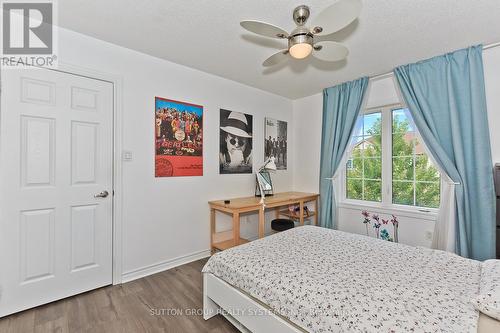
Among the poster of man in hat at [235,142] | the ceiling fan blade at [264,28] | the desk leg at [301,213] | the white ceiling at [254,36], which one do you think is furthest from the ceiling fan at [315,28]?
the desk leg at [301,213]

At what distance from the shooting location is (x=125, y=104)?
2.40 m

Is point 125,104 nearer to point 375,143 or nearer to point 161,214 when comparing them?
point 161,214

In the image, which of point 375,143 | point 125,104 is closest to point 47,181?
point 125,104

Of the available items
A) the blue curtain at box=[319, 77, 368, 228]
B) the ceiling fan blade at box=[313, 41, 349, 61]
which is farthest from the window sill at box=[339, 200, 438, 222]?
the ceiling fan blade at box=[313, 41, 349, 61]

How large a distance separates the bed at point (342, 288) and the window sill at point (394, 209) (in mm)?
1067

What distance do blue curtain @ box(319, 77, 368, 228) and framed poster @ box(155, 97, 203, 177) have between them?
186 centimetres

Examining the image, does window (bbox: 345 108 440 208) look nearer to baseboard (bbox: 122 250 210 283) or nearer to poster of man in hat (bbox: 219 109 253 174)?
poster of man in hat (bbox: 219 109 253 174)

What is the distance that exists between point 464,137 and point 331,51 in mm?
1702

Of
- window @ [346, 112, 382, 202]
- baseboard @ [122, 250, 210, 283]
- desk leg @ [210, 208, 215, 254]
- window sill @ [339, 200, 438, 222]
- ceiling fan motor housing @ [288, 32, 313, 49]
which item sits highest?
ceiling fan motor housing @ [288, 32, 313, 49]

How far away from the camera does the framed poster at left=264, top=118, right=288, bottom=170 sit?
375cm

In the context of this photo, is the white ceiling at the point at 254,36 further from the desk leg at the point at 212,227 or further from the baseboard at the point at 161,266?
the baseboard at the point at 161,266

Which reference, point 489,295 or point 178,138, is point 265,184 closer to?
point 178,138

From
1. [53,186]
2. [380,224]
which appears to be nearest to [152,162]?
[53,186]

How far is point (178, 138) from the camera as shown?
2.77 m
